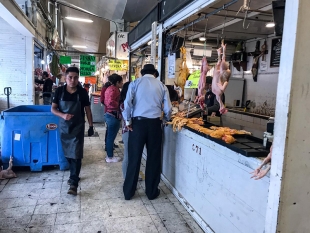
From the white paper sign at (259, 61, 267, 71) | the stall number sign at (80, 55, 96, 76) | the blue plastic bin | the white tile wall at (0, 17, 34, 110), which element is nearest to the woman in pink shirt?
the blue plastic bin

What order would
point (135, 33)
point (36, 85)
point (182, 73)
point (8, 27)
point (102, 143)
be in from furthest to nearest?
point (36, 85) < point (8, 27) < point (102, 143) < point (135, 33) < point (182, 73)

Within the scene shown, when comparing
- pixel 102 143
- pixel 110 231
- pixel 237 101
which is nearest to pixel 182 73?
pixel 110 231

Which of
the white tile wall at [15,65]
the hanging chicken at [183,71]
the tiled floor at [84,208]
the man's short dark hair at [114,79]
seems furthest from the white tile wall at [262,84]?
the white tile wall at [15,65]

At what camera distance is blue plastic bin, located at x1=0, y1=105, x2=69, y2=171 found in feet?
14.0

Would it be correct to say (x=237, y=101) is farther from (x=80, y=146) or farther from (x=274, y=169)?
(x=274, y=169)

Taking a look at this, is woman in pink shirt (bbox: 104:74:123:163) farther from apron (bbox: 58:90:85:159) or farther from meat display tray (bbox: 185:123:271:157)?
meat display tray (bbox: 185:123:271:157)

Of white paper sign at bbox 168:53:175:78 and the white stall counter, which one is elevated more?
white paper sign at bbox 168:53:175:78

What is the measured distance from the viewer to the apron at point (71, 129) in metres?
3.59

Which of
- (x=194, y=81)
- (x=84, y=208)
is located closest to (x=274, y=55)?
(x=194, y=81)

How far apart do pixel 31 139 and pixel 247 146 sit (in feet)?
11.7

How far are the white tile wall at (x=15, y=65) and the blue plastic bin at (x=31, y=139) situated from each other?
4.59 metres

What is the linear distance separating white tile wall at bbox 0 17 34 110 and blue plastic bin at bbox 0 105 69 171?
4592 mm

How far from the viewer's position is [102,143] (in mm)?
6719

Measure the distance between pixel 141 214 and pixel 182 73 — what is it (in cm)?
225
